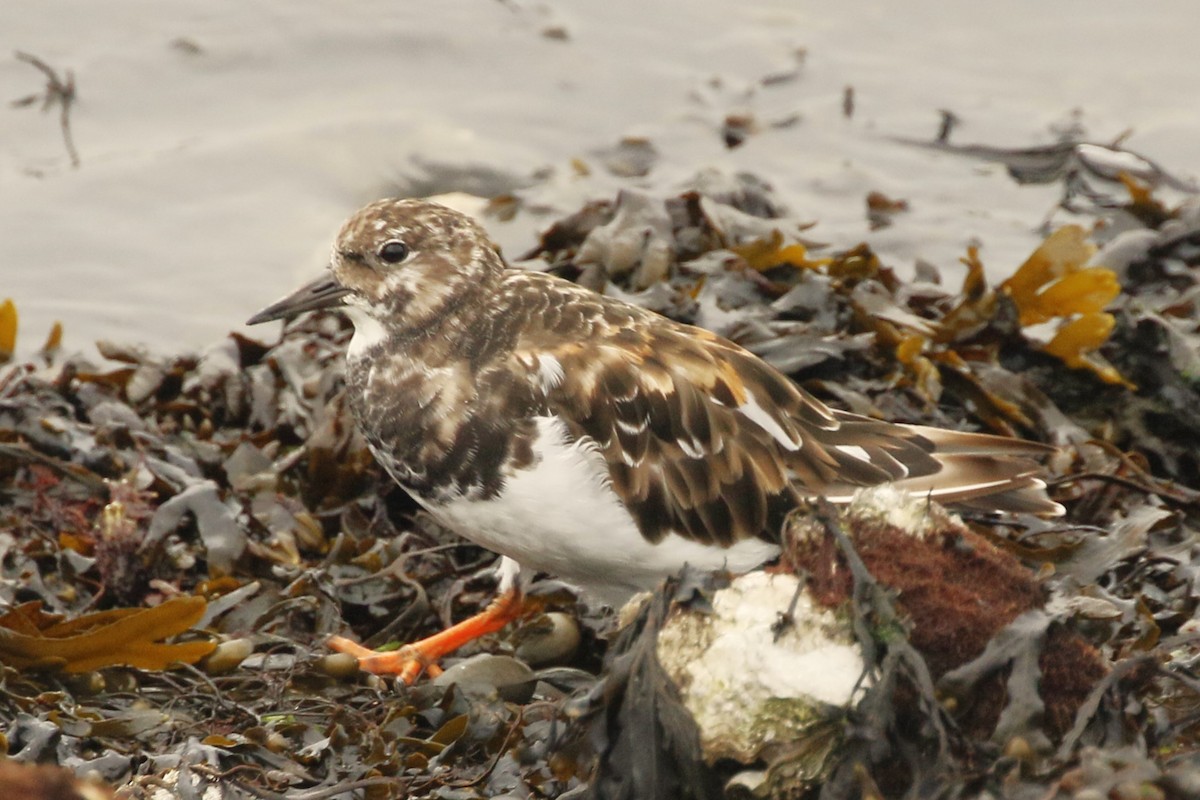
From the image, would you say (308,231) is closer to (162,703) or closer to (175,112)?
(175,112)

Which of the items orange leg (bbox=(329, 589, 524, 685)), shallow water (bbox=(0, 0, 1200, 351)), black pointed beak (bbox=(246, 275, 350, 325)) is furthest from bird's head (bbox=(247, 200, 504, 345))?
shallow water (bbox=(0, 0, 1200, 351))

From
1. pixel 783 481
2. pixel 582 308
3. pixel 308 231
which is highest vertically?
pixel 582 308

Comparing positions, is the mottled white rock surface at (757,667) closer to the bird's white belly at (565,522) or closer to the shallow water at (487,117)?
the bird's white belly at (565,522)

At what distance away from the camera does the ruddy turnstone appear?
9.55 ft

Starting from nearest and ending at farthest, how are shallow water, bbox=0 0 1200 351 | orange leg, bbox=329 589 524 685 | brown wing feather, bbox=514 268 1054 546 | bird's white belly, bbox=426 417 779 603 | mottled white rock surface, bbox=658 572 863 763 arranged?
1. mottled white rock surface, bbox=658 572 863 763
2. bird's white belly, bbox=426 417 779 603
3. brown wing feather, bbox=514 268 1054 546
4. orange leg, bbox=329 589 524 685
5. shallow water, bbox=0 0 1200 351

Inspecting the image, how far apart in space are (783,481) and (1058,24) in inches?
197

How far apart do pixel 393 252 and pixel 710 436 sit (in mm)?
800

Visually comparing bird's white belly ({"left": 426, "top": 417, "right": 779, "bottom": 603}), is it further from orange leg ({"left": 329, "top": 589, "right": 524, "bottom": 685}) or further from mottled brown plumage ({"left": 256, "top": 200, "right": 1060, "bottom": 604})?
orange leg ({"left": 329, "top": 589, "right": 524, "bottom": 685})

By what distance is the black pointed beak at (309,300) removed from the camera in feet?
10.5

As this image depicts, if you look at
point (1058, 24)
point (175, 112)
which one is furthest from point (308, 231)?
point (1058, 24)

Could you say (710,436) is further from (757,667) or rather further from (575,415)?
(757,667)

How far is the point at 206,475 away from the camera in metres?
3.80

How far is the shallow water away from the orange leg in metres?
2.42

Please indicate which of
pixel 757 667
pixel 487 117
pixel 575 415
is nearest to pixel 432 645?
pixel 575 415
